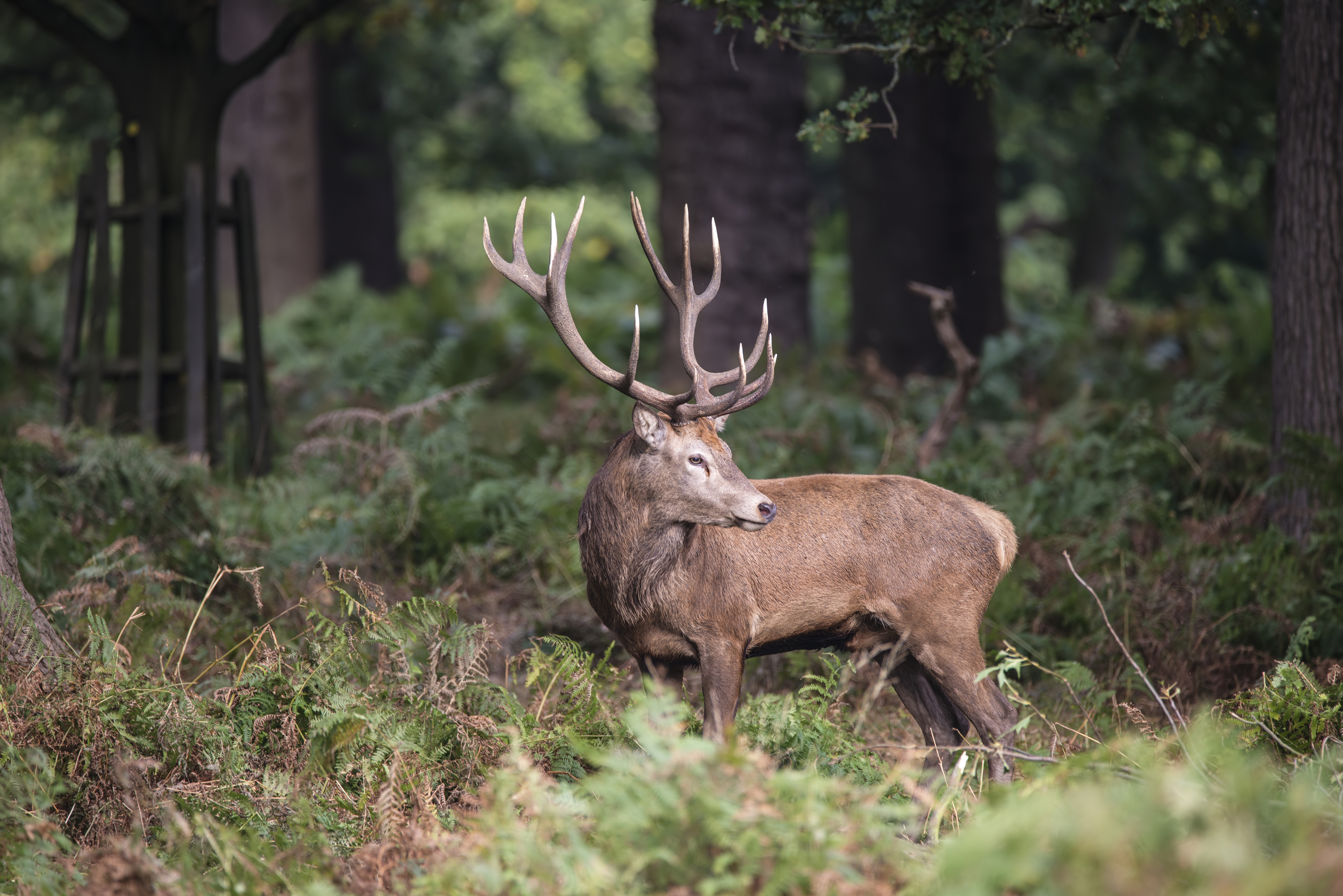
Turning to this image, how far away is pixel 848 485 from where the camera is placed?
4.80 meters

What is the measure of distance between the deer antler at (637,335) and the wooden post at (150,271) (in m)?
3.77

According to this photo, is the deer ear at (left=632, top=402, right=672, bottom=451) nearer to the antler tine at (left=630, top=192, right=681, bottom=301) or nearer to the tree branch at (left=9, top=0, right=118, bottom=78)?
the antler tine at (left=630, top=192, right=681, bottom=301)

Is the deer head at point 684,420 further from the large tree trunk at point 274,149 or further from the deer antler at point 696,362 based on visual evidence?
the large tree trunk at point 274,149

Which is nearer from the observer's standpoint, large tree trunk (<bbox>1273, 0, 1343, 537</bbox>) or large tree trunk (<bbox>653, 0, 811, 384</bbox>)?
large tree trunk (<bbox>1273, 0, 1343, 537</bbox>)

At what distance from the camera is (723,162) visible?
9273mm

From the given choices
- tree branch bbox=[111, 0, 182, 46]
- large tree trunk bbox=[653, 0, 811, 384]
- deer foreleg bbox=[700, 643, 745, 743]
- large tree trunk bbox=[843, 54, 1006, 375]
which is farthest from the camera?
large tree trunk bbox=[843, 54, 1006, 375]

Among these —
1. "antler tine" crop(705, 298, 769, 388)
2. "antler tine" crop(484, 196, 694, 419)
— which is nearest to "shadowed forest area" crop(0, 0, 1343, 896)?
"antler tine" crop(484, 196, 694, 419)

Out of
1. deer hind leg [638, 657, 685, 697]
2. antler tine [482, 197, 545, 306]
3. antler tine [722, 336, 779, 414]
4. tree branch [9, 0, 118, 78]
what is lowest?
deer hind leg [638, 657, 685, 697]

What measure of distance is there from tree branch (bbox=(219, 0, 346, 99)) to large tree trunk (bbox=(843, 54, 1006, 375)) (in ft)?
16.0

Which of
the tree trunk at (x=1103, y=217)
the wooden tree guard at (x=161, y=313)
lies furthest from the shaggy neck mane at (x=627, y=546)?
the tree trunk at (x=1103, y=217)

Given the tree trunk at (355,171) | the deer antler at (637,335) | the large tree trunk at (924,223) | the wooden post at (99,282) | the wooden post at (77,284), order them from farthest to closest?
the tree trunk at (355,171), the large tree trunk at (924,223), the wooden post at (77,284), the wooden post at (99,282), the deer antler at (637,335)

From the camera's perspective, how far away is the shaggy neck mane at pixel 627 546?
448 centimetres

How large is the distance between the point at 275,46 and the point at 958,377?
4.74 metres

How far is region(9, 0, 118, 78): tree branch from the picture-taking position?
7461 millimetres
